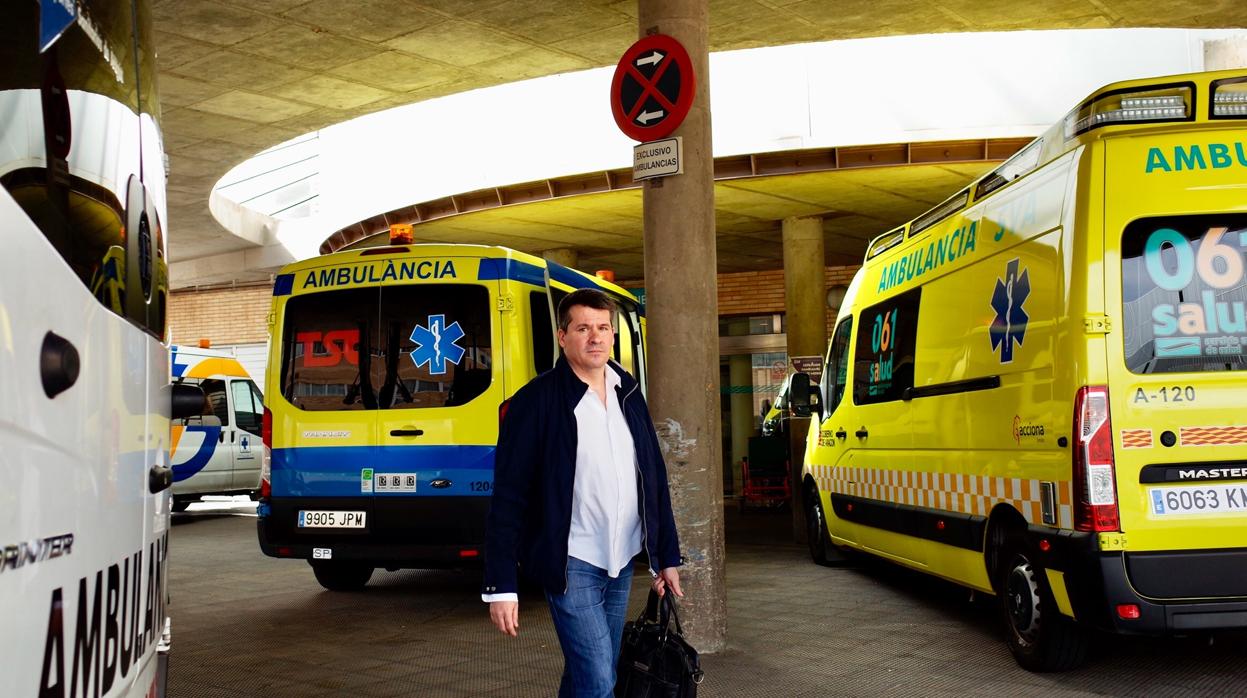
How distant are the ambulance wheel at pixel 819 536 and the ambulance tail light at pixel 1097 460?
4880 mm

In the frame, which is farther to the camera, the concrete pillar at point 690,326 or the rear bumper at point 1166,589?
the concrete pillar at point 690,326

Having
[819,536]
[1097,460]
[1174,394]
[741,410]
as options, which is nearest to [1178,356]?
[1174,394]

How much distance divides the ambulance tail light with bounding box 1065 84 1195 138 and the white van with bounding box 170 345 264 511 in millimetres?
12754

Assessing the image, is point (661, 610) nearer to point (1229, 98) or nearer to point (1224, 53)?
point (1229, 98)

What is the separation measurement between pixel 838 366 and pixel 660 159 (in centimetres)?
332

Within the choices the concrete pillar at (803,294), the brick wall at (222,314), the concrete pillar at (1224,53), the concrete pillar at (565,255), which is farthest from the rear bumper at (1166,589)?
the brick wall at (222,314)

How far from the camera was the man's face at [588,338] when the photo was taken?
371cm

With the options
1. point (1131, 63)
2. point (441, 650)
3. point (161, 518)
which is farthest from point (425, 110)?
point (161, 518)

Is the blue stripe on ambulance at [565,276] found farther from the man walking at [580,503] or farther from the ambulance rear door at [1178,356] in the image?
the man walking at [580,503]

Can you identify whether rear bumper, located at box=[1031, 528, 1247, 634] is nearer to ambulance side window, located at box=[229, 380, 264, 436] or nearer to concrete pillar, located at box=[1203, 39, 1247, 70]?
concrete pillar, located at box=[1203, 39, 1247, 70]

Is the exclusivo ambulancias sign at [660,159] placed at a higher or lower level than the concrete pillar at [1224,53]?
lower

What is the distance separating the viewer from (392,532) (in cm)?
771

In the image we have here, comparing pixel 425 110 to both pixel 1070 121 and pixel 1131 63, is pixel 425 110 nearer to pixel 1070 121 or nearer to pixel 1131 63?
pixel 1131 63

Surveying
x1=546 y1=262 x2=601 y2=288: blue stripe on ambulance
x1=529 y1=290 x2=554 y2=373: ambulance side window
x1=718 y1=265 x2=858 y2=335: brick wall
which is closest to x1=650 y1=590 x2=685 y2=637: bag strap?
x1=529 y1=290 x2=554 y2=373: ambulance side window
